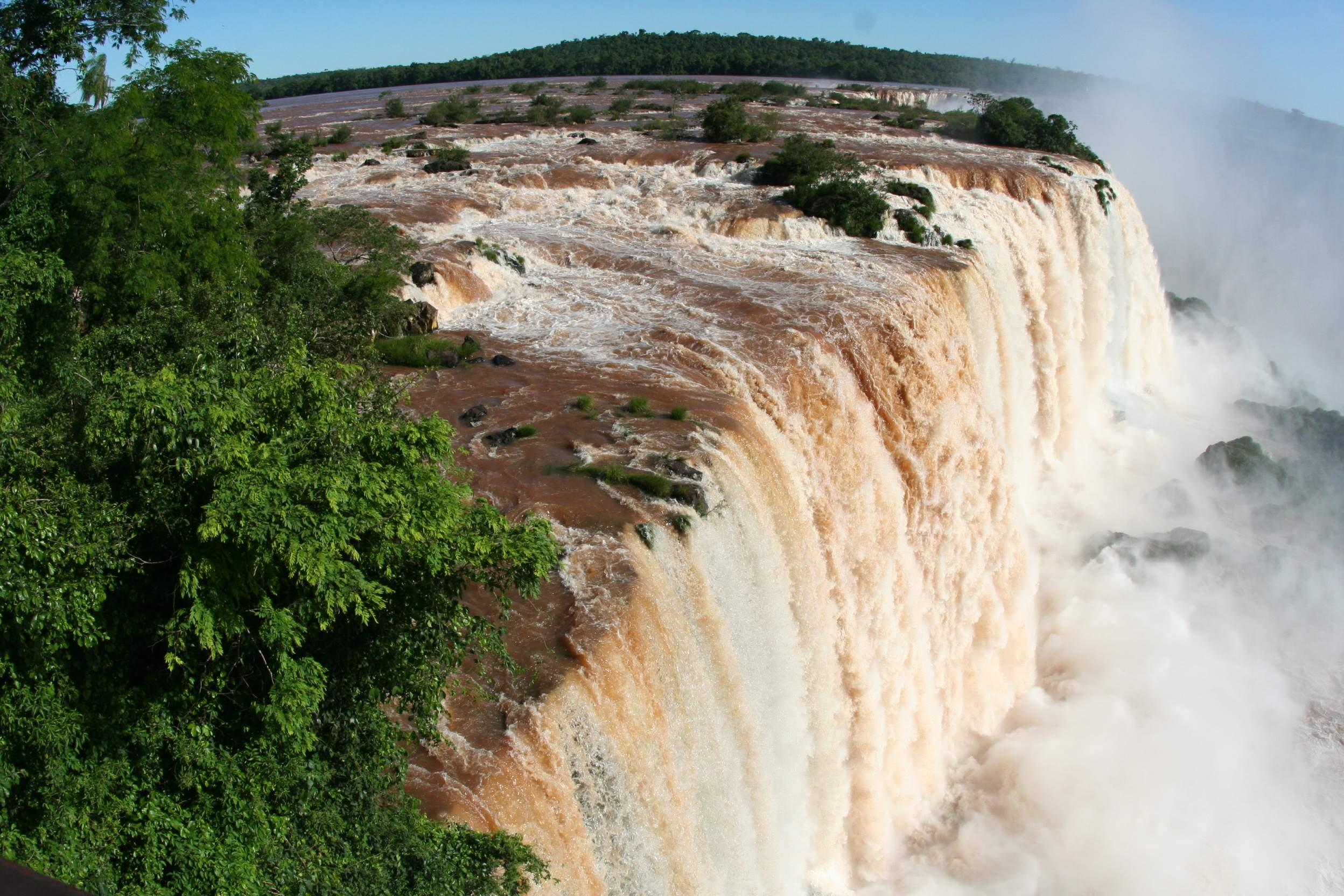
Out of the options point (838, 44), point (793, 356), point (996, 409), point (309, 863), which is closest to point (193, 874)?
point (309, 863)

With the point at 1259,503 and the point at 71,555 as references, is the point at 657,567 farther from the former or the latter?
the point at 1259,503

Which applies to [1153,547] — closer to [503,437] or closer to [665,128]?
[503,437]

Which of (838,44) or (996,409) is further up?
(838,44)

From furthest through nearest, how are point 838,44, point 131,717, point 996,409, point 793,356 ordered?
1. point 838,44
2. point 996,409
3. point 793,356
4. point 131,717

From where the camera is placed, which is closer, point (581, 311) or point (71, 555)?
point (71, 555)

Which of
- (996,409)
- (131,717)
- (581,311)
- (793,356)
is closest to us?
(131,717)

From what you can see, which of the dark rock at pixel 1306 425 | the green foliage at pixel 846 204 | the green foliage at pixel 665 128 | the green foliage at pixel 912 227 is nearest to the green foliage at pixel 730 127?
the green foliage at pixel 665 128

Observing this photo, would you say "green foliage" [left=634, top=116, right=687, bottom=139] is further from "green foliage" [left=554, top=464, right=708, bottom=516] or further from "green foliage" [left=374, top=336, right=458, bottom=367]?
"green foliage" [left=554, top=464, right=708, bottom=516]
